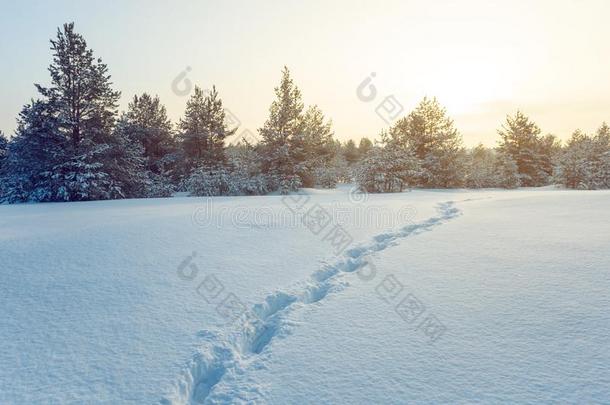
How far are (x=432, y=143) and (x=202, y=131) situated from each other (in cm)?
1690

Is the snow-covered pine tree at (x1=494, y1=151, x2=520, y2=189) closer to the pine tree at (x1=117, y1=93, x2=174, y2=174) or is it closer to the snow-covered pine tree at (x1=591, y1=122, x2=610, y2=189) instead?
the snow-covered pine tree at (x1=591, y1=122, x2=610, y2=189)

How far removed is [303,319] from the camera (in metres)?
2.92

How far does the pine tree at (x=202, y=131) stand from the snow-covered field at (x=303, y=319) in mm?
18759

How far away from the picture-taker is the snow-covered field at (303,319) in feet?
6.64

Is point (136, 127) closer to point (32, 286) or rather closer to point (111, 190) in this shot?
point (111, 190)

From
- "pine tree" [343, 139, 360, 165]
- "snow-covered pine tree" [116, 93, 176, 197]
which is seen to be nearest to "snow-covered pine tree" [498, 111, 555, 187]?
"pine tree" [343, 139, 360, 165]

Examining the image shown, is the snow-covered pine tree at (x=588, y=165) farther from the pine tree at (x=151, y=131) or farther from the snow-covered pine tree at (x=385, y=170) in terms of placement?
the pine tree at (x=151, y=131)

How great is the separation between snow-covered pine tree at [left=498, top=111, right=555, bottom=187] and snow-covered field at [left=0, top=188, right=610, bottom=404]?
2640 centimetres

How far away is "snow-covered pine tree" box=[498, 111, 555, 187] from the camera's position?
27453 mm

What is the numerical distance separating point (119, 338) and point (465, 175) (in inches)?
→ 983

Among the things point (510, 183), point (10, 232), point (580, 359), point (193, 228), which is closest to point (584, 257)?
point (580, 359)

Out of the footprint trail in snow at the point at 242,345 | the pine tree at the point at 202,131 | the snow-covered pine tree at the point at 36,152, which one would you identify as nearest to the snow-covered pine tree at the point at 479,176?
the pine tree at the point at 202,131

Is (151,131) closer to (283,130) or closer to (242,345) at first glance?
(283,130)

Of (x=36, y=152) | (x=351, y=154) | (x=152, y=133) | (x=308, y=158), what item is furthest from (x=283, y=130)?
(x=351, y=154)
